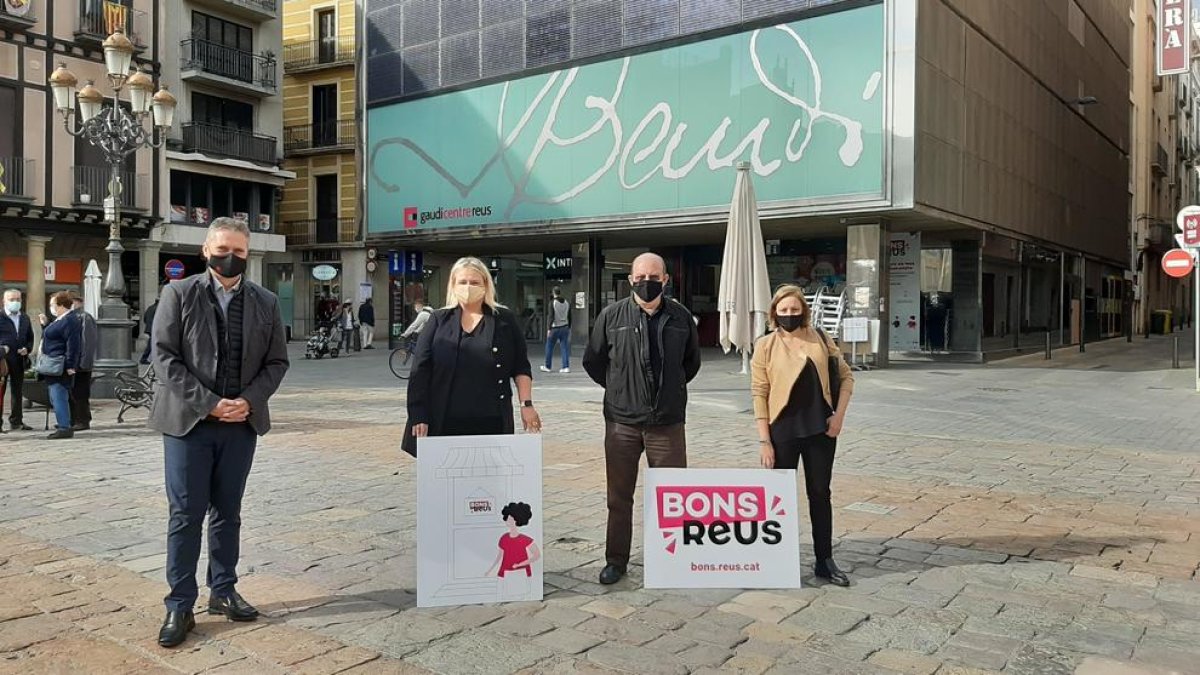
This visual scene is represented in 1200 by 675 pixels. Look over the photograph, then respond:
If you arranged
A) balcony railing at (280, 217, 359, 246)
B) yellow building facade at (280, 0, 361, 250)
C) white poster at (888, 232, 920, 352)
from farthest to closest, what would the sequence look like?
yellow building facade at (280, 0, 361, 250) < balcony railing at (280, 217, 359, 246) < white poster at (888, 232, 920, 352)

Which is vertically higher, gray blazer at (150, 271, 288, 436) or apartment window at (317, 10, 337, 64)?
apartment window at (317, 10, 337, 64)

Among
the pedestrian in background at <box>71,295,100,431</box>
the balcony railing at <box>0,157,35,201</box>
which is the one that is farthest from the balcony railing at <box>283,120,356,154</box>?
the pedestrian in background at <box>71,295,100,431</box>

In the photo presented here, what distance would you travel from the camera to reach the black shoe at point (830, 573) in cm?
498

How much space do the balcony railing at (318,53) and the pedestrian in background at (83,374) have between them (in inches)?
1228

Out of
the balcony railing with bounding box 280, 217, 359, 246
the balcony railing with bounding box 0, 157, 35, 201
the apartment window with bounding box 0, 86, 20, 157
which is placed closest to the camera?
the balcony railing with bounding box 0, 157, 35, 201

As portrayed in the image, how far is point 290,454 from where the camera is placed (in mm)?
9273

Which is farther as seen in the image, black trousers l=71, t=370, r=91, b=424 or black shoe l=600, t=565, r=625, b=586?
black trousers l=71, t=370, r=91, b=424

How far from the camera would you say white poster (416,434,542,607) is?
15.1 ft

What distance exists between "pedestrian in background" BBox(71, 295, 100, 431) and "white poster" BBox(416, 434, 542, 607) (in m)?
8.15

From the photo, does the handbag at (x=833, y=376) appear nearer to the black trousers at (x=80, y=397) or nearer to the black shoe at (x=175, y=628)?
the black shoe at (x=175, y=628)

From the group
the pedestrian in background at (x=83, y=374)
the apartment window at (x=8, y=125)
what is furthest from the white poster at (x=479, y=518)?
the apartment window at (x=8, y=125)

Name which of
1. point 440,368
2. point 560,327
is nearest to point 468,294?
point 440,368

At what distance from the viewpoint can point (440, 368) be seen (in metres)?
4.84
